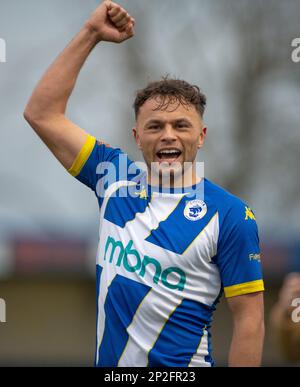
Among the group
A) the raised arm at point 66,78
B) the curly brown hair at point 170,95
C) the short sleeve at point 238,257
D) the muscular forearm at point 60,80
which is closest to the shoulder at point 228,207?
the short sleeve at point 238,257

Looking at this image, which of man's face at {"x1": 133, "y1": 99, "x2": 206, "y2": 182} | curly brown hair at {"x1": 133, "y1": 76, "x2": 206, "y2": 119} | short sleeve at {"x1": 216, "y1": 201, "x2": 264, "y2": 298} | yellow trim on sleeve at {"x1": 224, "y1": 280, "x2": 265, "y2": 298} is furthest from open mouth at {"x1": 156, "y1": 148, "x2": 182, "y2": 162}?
yellow trim on sleeve at {"x1": 224, "y1": 280, "x2": 265, "y2": 298}

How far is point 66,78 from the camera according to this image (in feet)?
11.6

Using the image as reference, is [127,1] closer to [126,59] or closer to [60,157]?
[126,59]

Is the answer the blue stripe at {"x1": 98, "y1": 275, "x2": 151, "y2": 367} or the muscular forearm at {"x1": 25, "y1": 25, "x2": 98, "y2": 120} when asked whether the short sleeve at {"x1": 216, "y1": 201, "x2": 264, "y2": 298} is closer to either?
the blue stripe at {"x1": 98, "y1": 275, "x2": 151, "y2": 367}

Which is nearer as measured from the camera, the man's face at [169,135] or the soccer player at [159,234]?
the soccer player at [159,234]

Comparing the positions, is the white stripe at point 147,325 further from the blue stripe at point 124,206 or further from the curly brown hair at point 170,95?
the curly brown hair at point 170,95

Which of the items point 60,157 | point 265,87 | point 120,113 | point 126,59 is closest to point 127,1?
point 126,59

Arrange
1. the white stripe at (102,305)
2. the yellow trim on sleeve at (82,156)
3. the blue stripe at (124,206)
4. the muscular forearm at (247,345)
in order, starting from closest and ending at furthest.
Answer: the muscular forearm at (247,345) → the white stripe at (102,305) → the blue stripe at (124,206) → the yellow trim on sleeve at (82,156)

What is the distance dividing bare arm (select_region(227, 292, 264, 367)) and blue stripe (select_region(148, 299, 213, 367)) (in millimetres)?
190

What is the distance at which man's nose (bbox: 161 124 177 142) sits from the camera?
336cm

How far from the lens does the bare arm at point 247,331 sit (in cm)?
322

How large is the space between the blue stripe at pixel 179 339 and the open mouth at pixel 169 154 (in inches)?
27.3

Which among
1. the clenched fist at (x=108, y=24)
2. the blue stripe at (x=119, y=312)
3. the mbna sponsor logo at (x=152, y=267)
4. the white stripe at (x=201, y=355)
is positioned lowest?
the white stripe at (x=201, y=355)

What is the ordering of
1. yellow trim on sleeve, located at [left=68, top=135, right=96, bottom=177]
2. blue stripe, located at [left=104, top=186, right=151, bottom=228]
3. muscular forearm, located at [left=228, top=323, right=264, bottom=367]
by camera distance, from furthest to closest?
1. yellow trim on sleeve, located at [left=68, top=135, right=96, bottom=177]
2. blue stripe, located at [left=104, top=186, right=151, bottom=228]
3. muscular forearm, located at [left=228, top=323, right=264, bottom=367]
